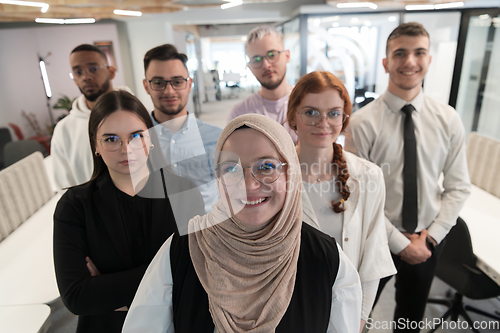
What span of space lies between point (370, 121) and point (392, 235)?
59 cm

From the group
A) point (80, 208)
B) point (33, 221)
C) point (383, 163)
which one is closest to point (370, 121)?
point (383, 163)

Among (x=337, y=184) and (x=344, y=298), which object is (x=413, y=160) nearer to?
(x=337, y=184)

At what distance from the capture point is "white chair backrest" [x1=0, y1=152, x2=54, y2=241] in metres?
2.06

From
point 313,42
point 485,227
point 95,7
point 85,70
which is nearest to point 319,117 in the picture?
point 85,70

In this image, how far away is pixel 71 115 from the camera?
1.49m

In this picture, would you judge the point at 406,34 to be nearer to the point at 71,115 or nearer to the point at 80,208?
the point at 80,208

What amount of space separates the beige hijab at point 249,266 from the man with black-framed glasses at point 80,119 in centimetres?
91

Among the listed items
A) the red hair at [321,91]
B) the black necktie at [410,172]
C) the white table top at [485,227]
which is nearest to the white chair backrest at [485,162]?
the white table top at [485,227]

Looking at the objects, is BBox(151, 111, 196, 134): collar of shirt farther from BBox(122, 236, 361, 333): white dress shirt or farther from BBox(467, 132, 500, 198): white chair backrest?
BBox(467, 132, 500, 198): white chair backrest

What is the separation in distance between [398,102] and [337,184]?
2.24ft

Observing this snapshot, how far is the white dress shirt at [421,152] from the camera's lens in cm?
148

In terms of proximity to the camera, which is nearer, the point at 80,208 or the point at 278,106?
the point at 80,208

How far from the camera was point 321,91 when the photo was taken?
3.40 ft

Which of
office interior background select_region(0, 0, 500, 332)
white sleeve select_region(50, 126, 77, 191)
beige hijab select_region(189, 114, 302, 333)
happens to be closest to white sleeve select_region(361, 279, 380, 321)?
beige hijab select_region(189, 114, 302, 333)
